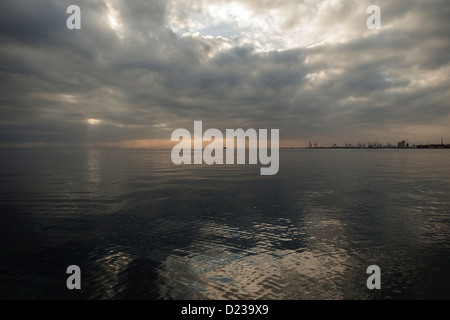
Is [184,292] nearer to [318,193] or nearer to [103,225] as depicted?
[103,225]

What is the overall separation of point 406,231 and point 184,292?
61.1ft

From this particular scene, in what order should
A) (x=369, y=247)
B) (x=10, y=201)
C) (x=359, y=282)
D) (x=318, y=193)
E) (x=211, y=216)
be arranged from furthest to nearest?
(x=318, y=193) < (x=10, y=201) < (x=211, y=216) < (x=369, y=247) < (x=359, y=282)

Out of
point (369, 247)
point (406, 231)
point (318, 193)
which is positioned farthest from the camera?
point (318, 193)

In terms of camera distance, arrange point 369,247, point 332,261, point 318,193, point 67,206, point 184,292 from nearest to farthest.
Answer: point 184,292 → point 332,261 → point 369,247 → point 67,206 → point 318,193

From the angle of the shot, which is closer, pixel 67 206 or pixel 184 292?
pixel 184 292

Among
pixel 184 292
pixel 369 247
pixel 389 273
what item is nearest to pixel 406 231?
pixel 369 247

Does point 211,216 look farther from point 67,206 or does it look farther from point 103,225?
point 67,206

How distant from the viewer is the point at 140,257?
52.6ft

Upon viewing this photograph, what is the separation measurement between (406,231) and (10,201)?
137ft

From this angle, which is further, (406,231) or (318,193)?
(318,193)
